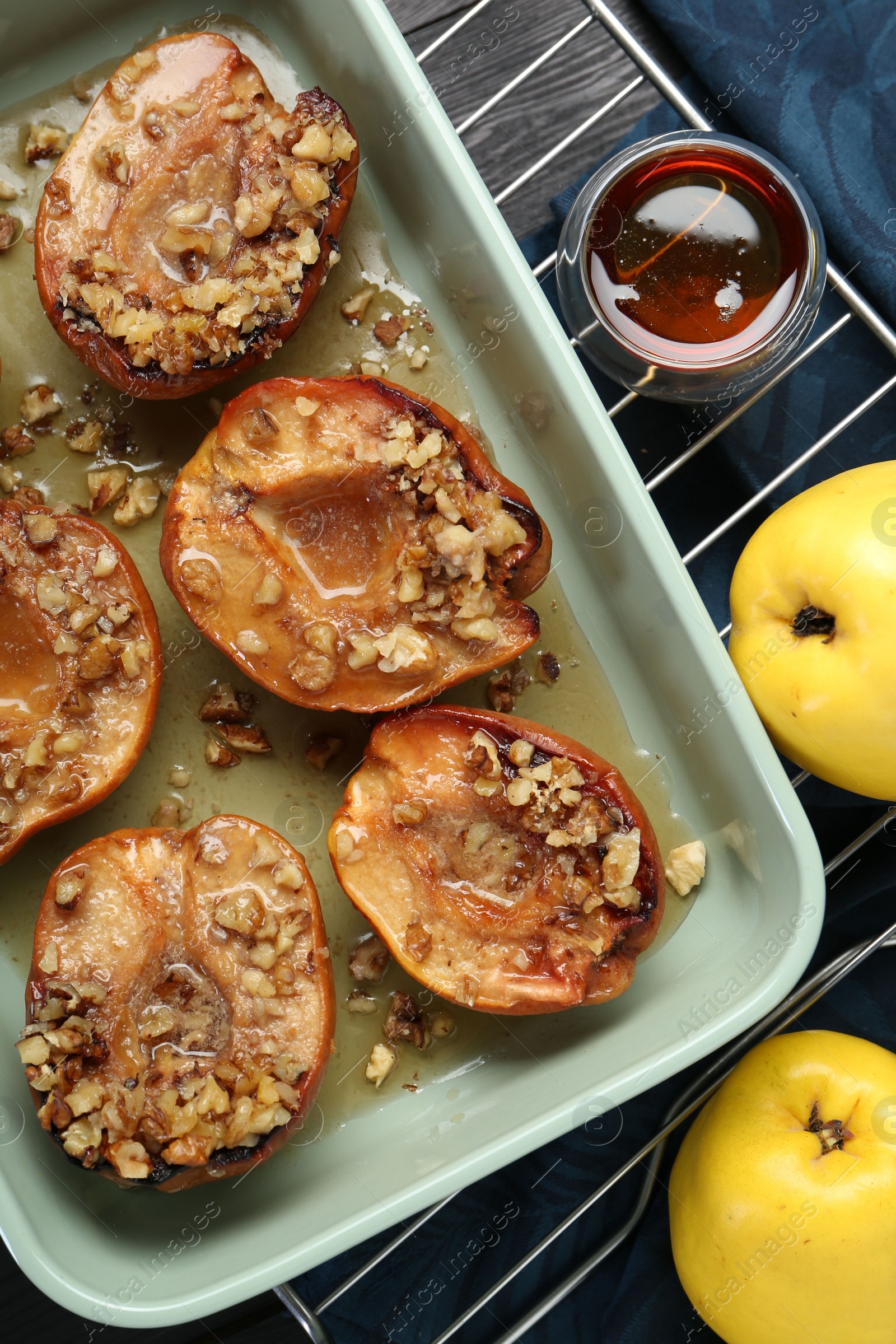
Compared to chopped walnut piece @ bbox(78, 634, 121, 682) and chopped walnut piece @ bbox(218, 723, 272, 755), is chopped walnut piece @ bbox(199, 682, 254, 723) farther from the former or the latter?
chopped walnut piece @ bbox(78, 634, 121, 682)

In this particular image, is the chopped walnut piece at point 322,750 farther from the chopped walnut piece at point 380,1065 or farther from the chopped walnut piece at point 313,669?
the chopped walnut piece at point 380,1065

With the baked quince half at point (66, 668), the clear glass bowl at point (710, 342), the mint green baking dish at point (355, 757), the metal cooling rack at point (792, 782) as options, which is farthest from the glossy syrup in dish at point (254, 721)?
the clear glass bowl at point (710, 342)

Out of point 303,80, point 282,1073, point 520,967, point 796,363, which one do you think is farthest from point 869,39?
point 282,1073

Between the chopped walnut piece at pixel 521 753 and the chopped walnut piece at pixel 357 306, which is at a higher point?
the chopped walnut piece at pixel 357 306

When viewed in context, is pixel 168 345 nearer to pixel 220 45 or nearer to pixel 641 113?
pixel 220 45

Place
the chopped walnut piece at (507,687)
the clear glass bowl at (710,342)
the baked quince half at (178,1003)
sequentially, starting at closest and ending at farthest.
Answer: the baked quince half at (178,1003) < the clear glass bowl at (710,342) < the chopped walnut piece at (507,687)
